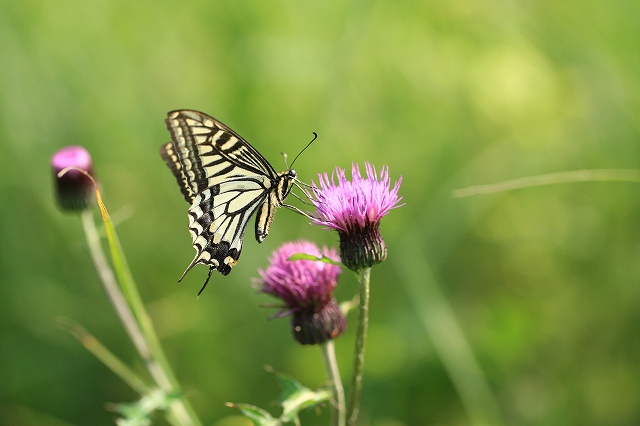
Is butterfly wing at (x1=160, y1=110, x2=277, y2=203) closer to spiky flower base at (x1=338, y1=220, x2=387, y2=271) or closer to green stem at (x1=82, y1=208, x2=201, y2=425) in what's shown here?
green stem at (x1=82, y1=208, x2=201, y2=425)

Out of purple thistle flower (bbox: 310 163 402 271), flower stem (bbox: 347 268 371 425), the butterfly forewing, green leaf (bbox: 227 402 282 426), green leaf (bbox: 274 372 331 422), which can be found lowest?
green leaf (bbox: 227 402 282 426)

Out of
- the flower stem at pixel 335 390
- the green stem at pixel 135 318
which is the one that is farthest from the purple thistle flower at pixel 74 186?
the flower stem at pixel 335 390

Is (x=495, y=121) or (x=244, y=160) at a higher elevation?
(x=495, y=121)

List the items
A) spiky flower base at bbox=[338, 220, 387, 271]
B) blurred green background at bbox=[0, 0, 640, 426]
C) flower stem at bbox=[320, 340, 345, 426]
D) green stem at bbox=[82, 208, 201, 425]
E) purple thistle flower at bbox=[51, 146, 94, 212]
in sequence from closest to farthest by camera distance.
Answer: spiky flower base at bbox=[338, 220, 387, 271], flower stem at bbox=[320, 340, 345, 426], green stem at bbox=[82, 208, 201, 425], purple thistle flower at bbox=[51, 146, 94, 212], blurred green background at bbox=[0, 0, 640, 426]

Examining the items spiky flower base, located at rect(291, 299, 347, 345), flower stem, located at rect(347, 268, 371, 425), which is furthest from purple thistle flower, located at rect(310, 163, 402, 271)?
spiky flower base, located at rect(291, 299, 347, 345)

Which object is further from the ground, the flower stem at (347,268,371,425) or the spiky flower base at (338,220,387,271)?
the spiky flower base at (338,220,387,271)

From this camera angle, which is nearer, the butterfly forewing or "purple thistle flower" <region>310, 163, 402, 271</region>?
"purple thistle flower" <region>310, 163, 402, 271</region>

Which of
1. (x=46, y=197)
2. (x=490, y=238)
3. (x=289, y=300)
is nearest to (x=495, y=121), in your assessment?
(x=490, y=238)

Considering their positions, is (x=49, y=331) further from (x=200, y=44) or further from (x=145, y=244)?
(x=200, y=44)

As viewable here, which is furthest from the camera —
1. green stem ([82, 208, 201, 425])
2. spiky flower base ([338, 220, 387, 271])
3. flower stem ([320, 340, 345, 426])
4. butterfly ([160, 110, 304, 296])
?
butterfly ([160, 110, 304, 296])
